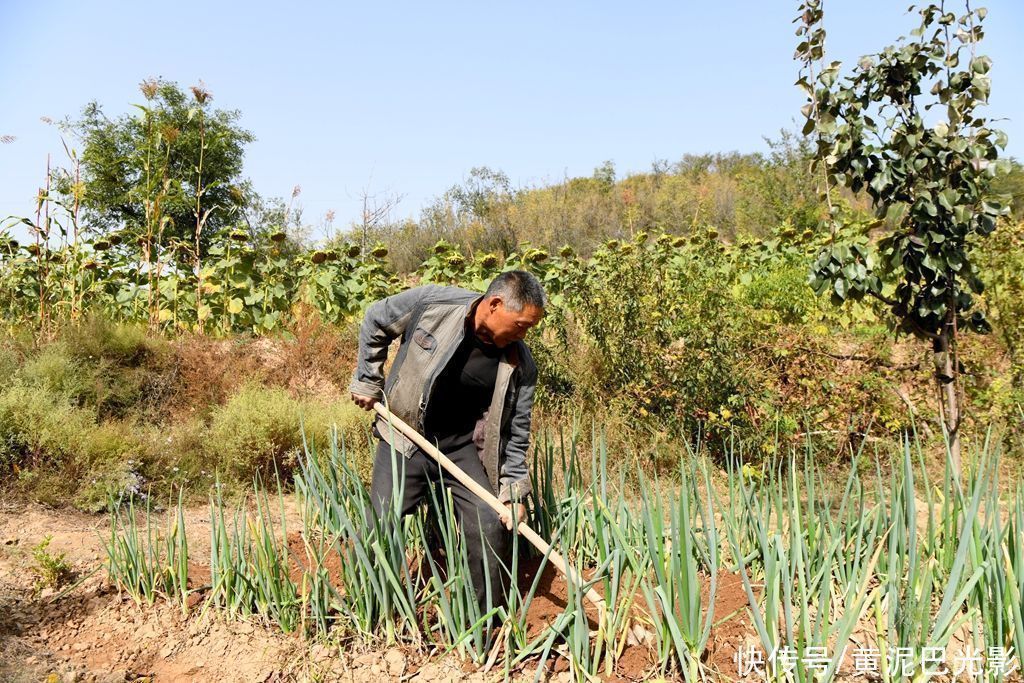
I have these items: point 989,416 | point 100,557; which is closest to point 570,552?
point 100,557

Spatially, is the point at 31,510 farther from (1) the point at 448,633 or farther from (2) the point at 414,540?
(1) the point at 448,633

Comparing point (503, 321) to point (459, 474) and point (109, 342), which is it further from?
point (109, 342)

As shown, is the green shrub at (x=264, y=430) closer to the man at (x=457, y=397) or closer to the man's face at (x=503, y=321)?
the man at (x=457, y=397)

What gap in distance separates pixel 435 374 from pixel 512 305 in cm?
46

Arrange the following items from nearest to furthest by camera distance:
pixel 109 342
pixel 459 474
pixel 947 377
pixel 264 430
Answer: pixel 459 474 < pixel 947 377 < pixel 264 430 < pixel 109 342

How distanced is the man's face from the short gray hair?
0.02 m

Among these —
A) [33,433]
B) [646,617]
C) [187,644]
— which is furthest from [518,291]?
[33,433]

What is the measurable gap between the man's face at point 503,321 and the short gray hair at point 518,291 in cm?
2

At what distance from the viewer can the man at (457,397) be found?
9.80 feet

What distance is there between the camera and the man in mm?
2986

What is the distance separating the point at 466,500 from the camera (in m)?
3.00

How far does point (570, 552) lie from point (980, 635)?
58.0 inches

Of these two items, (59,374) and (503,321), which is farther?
(59,374)

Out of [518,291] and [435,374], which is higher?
[518,291]
